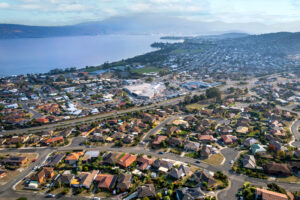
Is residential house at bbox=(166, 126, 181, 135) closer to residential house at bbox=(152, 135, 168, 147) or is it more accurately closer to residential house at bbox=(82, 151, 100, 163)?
residential house at bbox=(152, 135, 168, 147)

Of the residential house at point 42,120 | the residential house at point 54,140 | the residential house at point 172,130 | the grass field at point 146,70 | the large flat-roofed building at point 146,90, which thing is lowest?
the residential house at point 54,140

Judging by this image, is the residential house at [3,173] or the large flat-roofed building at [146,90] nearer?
the residential house at [3,173]

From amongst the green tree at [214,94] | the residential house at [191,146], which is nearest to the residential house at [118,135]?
the residential house at [191,146]

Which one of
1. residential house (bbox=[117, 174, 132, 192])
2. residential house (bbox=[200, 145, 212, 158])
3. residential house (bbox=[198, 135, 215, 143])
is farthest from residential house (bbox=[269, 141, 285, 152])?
residential house (bbox=[117, 174, 132, 192])

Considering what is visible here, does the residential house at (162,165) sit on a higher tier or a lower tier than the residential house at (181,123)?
lower

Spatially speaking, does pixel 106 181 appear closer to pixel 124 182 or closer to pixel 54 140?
pixel 124 182

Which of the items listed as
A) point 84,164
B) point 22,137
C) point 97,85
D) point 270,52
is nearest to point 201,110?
point 84,164

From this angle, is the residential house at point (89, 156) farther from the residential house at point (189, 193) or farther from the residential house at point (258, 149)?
the residential house at point (258, 149)
